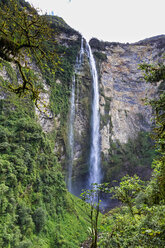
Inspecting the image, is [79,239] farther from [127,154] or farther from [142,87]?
[142,87]

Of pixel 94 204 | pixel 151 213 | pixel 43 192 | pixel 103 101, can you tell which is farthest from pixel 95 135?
pixel 94 204

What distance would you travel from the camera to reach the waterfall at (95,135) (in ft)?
84.4

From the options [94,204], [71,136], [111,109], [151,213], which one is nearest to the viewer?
[94,204]

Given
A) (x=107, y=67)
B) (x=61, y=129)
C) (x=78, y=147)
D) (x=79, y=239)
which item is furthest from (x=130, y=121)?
(x=79, y=239)

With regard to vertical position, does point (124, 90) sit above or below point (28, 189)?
above

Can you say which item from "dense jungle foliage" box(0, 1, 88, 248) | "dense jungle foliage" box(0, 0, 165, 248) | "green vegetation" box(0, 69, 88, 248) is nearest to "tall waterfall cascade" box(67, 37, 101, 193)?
"dense jungle foliage" box(0, 0, 165, 248)

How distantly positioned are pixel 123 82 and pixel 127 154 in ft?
56.5

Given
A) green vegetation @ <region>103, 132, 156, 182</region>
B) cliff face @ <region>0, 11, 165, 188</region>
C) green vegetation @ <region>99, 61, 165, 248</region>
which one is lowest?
green vegetation @ <region>99, 61, 165, 248</region>

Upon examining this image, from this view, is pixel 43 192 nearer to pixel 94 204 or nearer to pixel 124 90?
pixel 94 204

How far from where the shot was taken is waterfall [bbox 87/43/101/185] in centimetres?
2572

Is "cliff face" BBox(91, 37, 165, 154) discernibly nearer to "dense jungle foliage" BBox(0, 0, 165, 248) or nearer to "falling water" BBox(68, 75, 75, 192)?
"falling water" BBox(68, 75, 75, 192)

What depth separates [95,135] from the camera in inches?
1098

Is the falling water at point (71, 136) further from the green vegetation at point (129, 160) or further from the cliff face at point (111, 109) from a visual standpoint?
the green vegetation at point (129, 160)

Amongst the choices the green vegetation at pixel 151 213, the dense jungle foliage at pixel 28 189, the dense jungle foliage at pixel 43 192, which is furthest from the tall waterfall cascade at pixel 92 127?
the green vegetation at pixel 151 213
